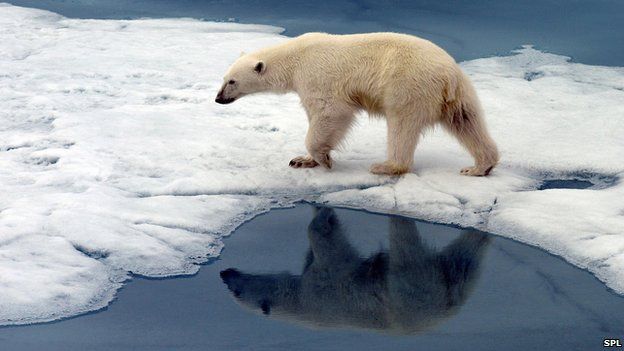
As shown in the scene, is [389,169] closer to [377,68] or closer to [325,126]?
[325,126]

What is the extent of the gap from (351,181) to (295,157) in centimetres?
52

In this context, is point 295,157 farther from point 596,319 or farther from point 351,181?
point 596,319

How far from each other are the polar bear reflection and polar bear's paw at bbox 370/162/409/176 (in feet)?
1.96

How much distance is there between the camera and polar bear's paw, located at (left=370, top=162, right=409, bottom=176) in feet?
18.2

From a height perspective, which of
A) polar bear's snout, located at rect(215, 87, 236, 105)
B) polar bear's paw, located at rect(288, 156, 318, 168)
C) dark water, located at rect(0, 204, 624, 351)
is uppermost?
polar bear's snout, located at rect(215, 87, 236, 105)

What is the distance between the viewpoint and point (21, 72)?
26.2ft

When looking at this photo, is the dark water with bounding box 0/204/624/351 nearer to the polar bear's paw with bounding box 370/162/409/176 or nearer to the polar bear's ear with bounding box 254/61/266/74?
the polar bear's paw with bounding box 370/162/409/176

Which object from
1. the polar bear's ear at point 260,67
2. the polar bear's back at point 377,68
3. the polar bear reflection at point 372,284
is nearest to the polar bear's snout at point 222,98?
the polar bear's ear at point 260,67

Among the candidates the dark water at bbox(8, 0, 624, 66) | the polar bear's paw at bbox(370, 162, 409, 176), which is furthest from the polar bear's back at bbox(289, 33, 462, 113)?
the dark water at bbox(8, 0, 624, 66)

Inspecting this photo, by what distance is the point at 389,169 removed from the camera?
555 centimetres

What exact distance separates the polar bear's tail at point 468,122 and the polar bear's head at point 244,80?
122cm

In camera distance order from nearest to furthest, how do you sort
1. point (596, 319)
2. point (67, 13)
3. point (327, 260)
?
1. point (596, 319)
2. point (327, 260)
3. point (67, 13)

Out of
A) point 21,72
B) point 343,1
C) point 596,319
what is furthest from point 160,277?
point 343,1

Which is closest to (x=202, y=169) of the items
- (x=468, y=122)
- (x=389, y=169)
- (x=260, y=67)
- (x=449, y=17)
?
(x=260, y=67)
